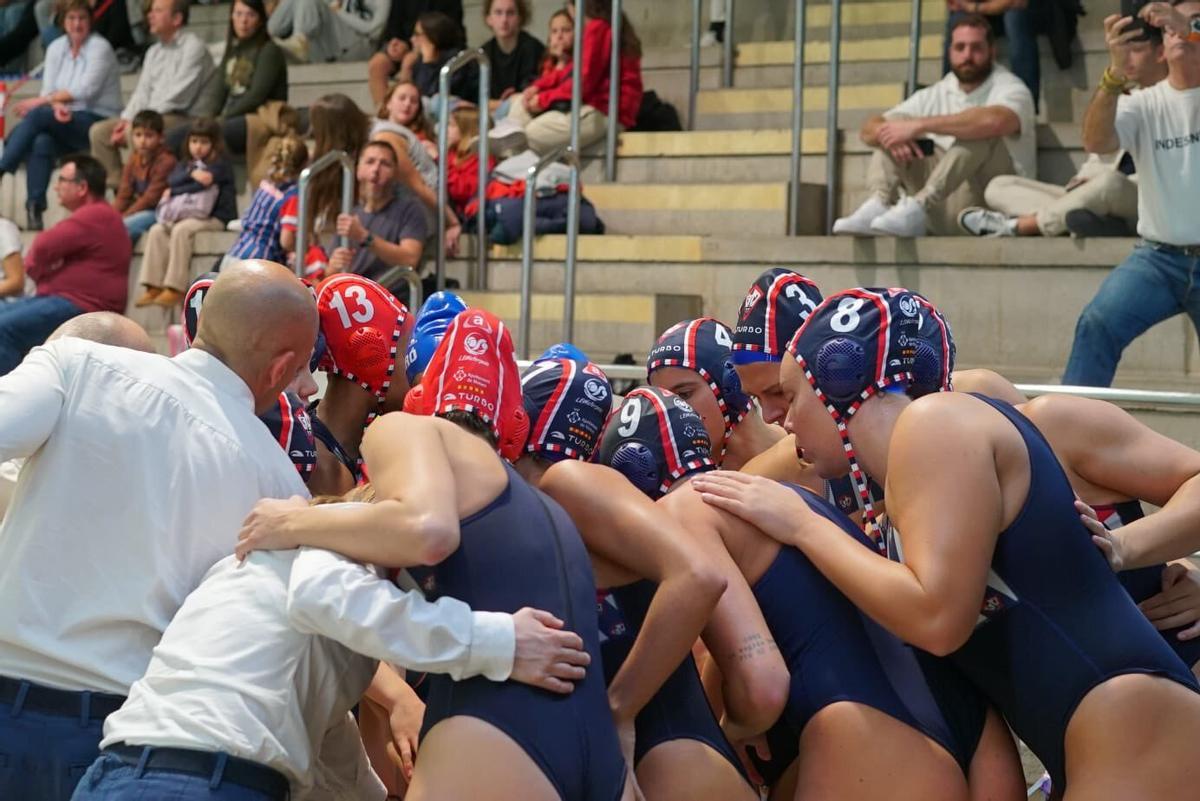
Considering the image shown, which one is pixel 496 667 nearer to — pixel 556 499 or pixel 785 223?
pixel 556 499

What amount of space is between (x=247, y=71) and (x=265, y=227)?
339 cm

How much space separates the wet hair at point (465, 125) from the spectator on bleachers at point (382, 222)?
3.58 ft

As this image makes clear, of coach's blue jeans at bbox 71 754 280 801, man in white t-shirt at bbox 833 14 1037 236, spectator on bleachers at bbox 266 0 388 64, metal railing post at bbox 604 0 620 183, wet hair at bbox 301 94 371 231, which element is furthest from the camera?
spectator on bleachers at bbox 266 0 388 64

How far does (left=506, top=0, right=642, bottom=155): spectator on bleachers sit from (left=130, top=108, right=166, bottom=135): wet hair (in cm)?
324

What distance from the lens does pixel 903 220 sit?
356 inches

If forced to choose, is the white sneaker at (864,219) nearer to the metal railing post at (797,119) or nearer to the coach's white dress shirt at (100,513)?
the metal railing post at (797,119)

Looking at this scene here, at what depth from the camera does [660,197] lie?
10.6 metres

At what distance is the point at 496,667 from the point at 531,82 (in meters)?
9.34

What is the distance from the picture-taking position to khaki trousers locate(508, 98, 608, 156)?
10906mm

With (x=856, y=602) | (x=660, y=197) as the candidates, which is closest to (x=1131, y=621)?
(x=856, y=602)

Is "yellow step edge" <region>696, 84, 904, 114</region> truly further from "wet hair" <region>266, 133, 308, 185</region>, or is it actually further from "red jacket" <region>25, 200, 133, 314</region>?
"red jacket" <region>25, 200, 133, 314</region>

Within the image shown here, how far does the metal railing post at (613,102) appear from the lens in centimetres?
1060

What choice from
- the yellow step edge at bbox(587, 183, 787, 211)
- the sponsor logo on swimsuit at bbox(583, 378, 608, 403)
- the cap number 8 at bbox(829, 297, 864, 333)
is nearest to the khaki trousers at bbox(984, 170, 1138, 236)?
the yellow step edge at bbox(587, 183, 787, 211)

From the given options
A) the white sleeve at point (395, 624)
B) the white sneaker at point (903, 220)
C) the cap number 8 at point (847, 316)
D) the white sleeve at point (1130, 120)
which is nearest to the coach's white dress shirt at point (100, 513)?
the white sleeve at point (395, 624)
